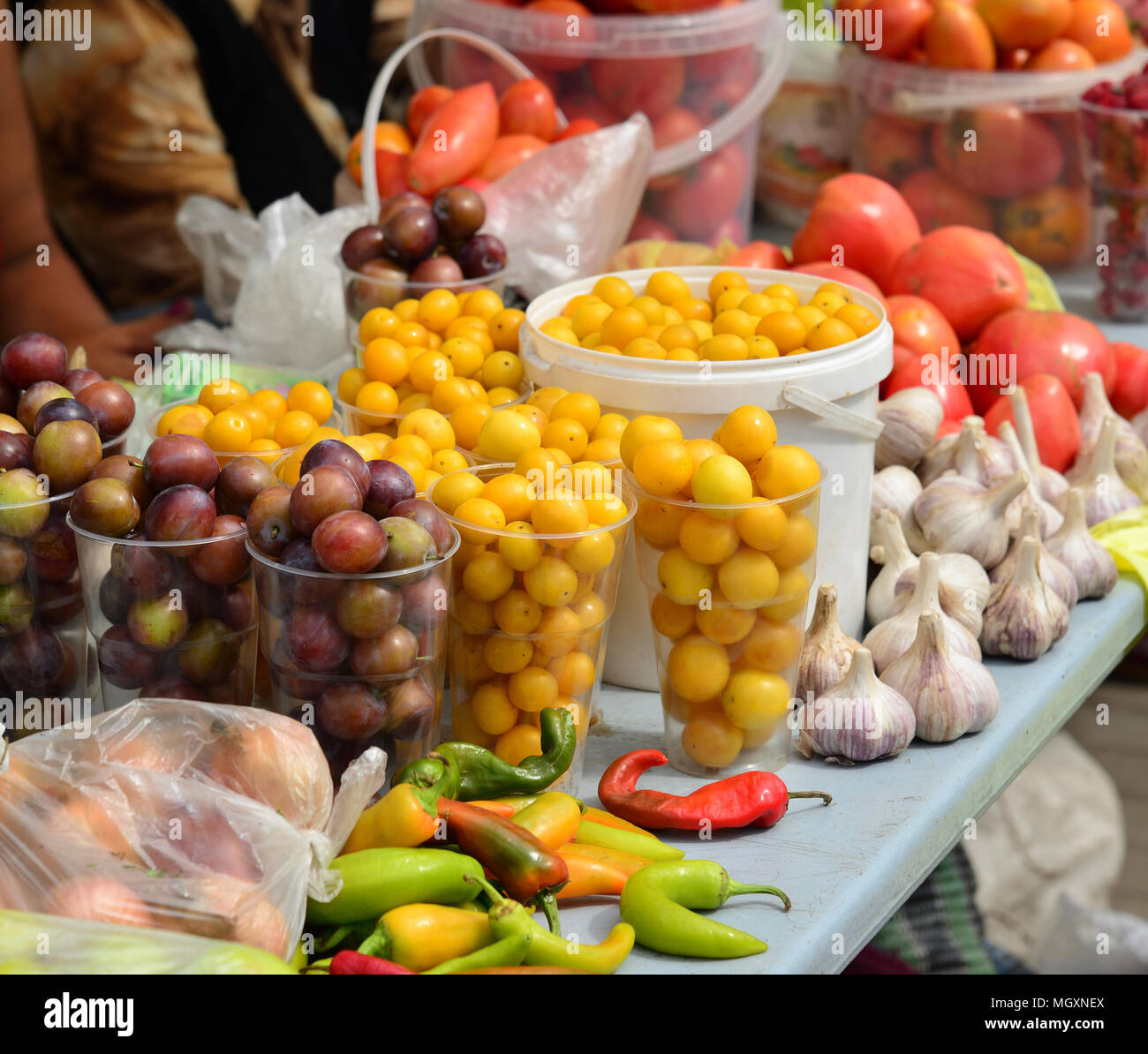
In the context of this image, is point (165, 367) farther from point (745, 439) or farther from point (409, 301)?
point (745, 439)

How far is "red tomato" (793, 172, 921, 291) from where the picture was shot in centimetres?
205

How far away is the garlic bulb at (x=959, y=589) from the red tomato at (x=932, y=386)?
0.40 meters

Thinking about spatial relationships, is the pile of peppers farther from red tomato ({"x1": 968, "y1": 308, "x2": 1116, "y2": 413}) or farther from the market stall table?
red tomato ({"x1": 968, "y1": 308, "x2": 1116, "y2": 413})

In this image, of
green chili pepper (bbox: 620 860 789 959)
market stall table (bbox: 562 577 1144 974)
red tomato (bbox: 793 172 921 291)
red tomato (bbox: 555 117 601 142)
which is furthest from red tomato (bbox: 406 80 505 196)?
green chili pepper (bbox: 620 860 789 959)

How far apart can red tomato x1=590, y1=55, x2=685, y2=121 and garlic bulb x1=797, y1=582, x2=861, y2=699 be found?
3.91ft

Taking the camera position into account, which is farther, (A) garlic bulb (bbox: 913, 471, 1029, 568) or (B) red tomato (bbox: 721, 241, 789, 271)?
(B) red tomato (bbox: 721, 241, 789, 271)

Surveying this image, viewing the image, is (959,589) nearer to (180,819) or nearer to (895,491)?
(895,491)

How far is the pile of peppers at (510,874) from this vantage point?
3.05 ft

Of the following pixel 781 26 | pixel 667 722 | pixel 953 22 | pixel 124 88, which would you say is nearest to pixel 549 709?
pixel 667 722

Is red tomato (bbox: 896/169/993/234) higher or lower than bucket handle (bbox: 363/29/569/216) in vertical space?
lower

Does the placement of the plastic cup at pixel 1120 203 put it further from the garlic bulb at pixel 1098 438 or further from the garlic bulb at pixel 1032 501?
the garlic bulb at pixel 1032 501

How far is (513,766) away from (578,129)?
1288mm

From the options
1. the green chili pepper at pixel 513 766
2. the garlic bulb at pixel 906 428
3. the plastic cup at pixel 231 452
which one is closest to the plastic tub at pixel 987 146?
the garlic bulb at pixel 906 428
